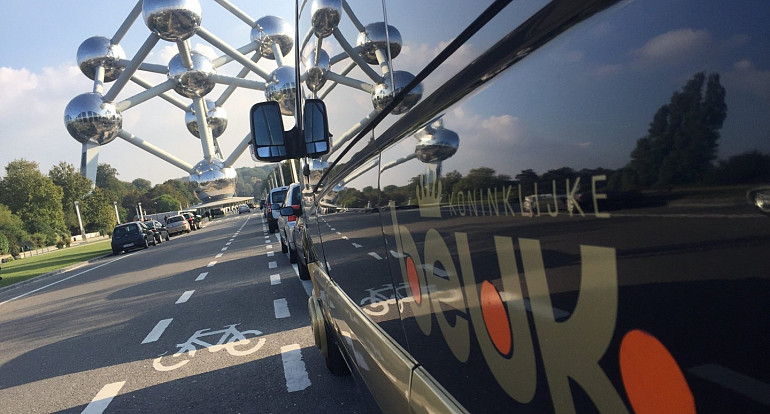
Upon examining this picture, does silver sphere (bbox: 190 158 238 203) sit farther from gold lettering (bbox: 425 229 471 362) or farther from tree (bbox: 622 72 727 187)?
tree (bbox: 622 72 727 187)

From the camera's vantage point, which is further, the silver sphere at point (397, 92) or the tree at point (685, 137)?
the silver sphere at point (397, 92)

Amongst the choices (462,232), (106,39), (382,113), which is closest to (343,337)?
(382,113)

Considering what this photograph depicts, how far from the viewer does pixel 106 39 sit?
39.1 m

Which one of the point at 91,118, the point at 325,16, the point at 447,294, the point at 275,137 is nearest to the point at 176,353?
the point at 275,137

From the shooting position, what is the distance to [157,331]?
6297mm

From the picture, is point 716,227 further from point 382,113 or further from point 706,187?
point 382,113

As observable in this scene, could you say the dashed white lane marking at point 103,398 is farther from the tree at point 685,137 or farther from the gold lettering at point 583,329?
the tree at point 685,137

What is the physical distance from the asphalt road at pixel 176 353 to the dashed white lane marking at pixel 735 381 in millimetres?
2972

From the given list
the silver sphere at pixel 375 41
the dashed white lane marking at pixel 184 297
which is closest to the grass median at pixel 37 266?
the dashed white lane marking at pixel 184 297

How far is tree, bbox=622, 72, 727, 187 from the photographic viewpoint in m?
0.64

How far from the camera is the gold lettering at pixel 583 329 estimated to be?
77 cm

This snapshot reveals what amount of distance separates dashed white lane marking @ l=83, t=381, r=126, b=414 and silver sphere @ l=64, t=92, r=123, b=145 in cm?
3557

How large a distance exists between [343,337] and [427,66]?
79.4 inches

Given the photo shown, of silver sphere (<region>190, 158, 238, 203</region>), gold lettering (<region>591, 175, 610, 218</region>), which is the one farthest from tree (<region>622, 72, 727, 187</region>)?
silver sphere (<region>190, 158, 238, 203</region>)
